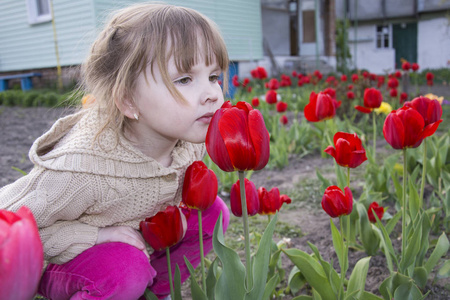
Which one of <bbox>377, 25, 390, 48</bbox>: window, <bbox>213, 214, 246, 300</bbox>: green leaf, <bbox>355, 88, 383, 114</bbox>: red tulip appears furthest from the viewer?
<bbox>377, 25, 390, 48</bbox>: window

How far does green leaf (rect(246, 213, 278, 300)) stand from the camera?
1.06 m

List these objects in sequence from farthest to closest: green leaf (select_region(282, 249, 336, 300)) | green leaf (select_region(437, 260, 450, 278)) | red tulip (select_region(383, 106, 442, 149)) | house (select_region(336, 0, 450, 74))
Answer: house (select_region(336, 0, 450, 74)) → green leaf (select_region(437, 260, 450, 278)) → green leaf (select_region(282, 249, 336, 300)) → red tulip (select_region(383, 106, 442, 149))

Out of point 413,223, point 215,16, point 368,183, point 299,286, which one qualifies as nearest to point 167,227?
point 299,286

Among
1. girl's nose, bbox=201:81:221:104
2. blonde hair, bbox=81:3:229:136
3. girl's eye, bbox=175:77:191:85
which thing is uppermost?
blonde hair, bbox=81:3:229:136

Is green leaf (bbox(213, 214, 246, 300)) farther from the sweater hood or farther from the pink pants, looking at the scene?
the sweater hood

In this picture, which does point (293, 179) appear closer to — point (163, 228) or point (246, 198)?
point (246, 198)

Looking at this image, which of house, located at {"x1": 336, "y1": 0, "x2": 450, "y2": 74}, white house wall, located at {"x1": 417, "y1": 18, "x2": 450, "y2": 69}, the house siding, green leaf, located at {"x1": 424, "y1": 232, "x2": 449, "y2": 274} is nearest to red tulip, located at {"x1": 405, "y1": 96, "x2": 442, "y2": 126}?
green leaf, located at {"x1": 424, "y1": 232, "x2": 449, "y2": 274}

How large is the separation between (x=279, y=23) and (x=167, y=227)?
14.9m

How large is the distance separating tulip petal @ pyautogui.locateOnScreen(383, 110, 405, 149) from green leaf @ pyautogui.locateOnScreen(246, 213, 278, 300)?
43cm

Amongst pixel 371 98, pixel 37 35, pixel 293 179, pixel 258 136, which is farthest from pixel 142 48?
pixel 37 35

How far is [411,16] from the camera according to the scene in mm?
18219

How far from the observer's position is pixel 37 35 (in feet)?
31.4

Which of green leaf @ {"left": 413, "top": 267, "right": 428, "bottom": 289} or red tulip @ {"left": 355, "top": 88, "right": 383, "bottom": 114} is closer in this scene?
green leaf @ {"left": 413, "top": 267, "right": 428, "bottom": 289}

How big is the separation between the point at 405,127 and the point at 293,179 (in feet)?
6.51
